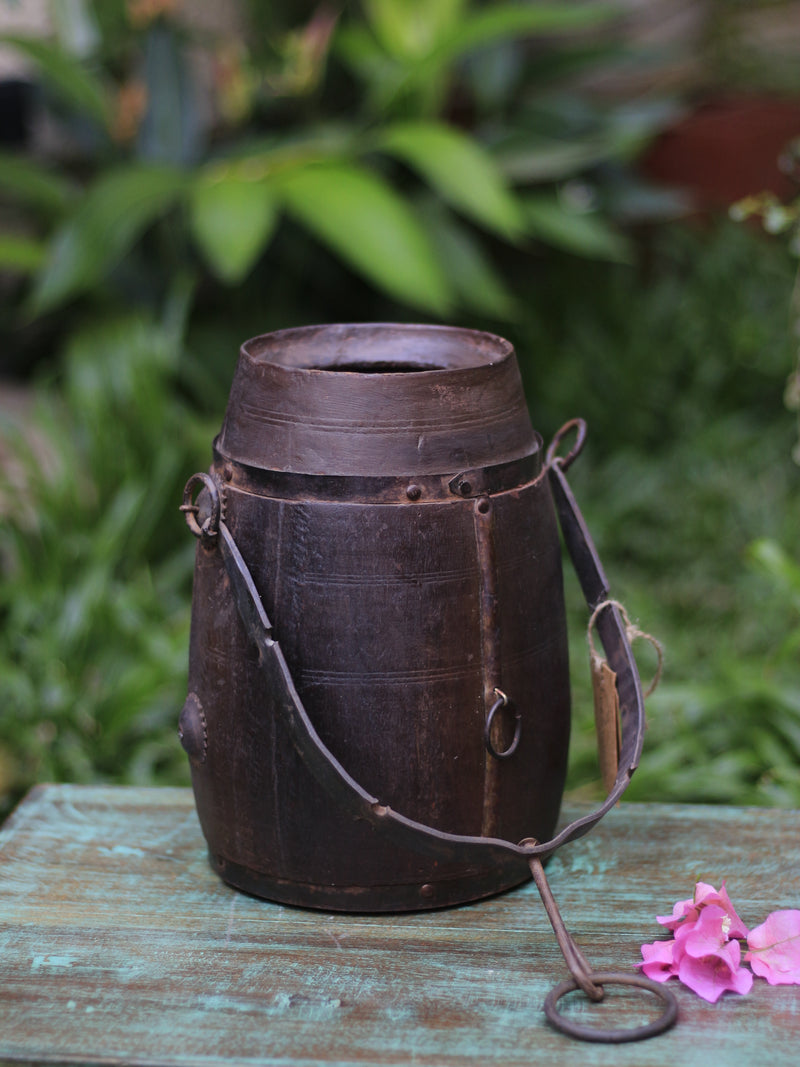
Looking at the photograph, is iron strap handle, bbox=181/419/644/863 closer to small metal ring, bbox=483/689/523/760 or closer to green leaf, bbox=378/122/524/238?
small metal ring, bbox=483/689/523/760

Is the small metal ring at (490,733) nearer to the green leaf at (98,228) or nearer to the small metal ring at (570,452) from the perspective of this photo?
the small metal ring at (570,452)

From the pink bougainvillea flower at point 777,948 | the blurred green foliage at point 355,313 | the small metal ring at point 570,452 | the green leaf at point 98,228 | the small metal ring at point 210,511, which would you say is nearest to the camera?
the pink bougainvillea flower at point 777,948

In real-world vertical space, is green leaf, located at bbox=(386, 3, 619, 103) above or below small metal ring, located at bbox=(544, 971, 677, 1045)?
above

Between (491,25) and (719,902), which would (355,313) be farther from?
(719,902)

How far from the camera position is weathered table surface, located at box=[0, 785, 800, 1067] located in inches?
52.8

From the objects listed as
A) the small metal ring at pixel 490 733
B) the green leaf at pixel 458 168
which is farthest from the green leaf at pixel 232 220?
the small metal ring at pixel 490 733

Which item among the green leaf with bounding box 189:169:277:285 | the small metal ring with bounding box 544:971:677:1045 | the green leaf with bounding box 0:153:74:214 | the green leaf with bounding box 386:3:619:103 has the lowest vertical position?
the small metal ring with bounding box 544:971:677:1045

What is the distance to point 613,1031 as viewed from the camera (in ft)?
4.43

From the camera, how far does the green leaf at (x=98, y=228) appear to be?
3.61 meters

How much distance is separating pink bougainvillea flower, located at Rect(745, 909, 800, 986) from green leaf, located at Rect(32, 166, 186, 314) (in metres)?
2.87

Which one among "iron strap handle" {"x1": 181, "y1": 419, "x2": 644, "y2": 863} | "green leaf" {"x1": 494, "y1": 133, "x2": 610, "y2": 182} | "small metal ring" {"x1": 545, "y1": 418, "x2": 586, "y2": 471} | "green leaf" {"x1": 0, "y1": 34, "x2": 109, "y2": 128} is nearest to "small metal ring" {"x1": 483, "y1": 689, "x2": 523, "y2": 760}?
"iron strap handle" {"x1": 181, "y1": 419, "x2": 644, "y2": 863}

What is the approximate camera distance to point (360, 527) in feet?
4.92

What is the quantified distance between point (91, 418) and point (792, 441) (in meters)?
2.45

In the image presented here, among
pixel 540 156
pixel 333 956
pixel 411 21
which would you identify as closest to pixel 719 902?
pixel 333 956
